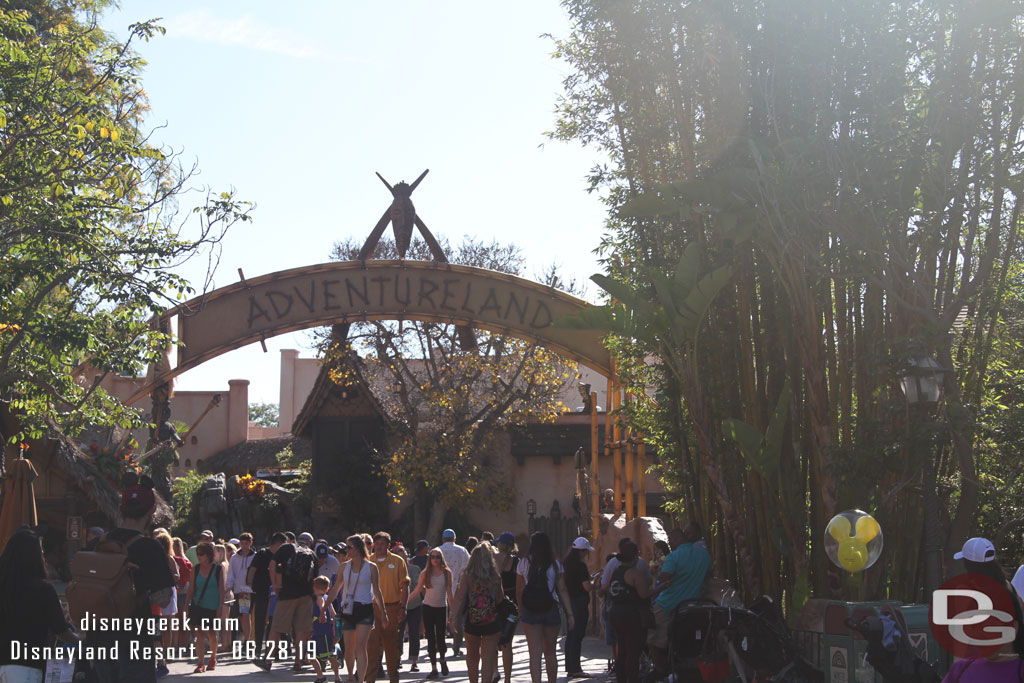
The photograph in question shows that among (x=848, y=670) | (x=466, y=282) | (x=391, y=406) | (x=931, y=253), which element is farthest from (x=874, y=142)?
(x=391, y=406)

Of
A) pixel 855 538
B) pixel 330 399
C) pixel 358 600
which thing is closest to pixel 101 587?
pixel 358 600

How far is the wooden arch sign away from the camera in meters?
15.6

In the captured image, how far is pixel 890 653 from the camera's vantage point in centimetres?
657

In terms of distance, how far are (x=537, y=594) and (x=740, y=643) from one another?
2.41m


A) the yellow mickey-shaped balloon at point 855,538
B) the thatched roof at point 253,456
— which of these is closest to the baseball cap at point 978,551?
the yellow mickey-shaped balloon at point 855,538

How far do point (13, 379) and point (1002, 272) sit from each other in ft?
31.8

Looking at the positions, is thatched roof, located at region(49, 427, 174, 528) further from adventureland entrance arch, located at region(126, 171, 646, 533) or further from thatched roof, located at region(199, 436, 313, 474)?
thatched roof, located at region(199, 436, 313, 474)

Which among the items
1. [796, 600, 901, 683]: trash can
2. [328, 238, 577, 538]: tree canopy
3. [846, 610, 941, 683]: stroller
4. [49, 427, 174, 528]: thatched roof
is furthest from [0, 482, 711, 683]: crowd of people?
[328, 238, 577, 538]: tree canopy

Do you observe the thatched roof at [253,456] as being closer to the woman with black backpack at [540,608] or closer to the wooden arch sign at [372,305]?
the wooden arch sign at [372,305]

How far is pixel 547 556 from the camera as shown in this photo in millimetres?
10188

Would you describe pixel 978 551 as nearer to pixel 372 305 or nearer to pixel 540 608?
pixel 540 608

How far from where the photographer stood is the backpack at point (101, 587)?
276 inches

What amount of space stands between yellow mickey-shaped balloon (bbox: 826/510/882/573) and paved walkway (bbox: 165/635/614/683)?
178 inches

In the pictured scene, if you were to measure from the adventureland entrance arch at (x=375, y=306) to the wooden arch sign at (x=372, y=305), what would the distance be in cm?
1
